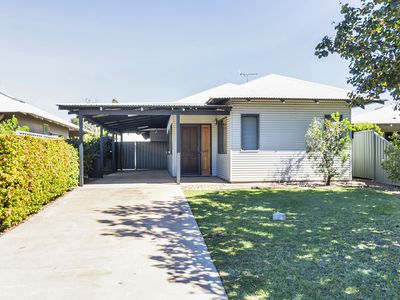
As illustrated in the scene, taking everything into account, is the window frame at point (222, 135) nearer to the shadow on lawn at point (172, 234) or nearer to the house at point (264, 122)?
the house at point (264, 122)

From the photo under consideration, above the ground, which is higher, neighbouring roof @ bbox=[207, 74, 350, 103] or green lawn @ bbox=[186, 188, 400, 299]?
neighbouring roof @ bbox=[207, 74, 350, 103]

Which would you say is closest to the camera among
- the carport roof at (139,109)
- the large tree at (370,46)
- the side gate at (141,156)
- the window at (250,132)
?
the large tree at (370,46)

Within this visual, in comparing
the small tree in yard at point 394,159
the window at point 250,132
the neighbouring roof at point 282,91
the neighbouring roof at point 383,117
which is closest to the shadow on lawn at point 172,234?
the window at point 250,132

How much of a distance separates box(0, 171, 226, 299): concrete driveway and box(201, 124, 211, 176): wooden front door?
7520 mm

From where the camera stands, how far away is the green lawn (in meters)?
3.01

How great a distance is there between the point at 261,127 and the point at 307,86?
11.2 feet

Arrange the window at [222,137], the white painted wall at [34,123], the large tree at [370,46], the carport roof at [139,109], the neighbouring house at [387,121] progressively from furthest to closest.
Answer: the neighbouring house at [387,121] → the white painted wall at [34,123] → the window at [222,137] → the carport roof at [139,109] → the large tree at [370,46]

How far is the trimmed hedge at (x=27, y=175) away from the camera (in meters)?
5.09

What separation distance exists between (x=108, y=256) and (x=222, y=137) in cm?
952

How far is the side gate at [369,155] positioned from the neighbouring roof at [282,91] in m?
2.14

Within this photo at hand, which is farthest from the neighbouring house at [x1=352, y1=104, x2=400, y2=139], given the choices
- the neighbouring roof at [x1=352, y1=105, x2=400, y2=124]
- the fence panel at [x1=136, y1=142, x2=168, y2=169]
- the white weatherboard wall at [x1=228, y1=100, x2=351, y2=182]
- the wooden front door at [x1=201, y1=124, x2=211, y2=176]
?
the fence panel at [x1=136, y1=142, x2=168, y2=169]

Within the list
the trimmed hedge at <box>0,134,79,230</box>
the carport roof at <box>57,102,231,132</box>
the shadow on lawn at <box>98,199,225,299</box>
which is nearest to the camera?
the shadow on lawn at <box>98,199,225,299</box>

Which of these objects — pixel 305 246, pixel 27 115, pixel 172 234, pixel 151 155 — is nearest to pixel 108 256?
pixel 172 234

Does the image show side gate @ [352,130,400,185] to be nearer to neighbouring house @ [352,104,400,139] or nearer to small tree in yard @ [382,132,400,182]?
small tree in yard @ [382,132,400,182]
